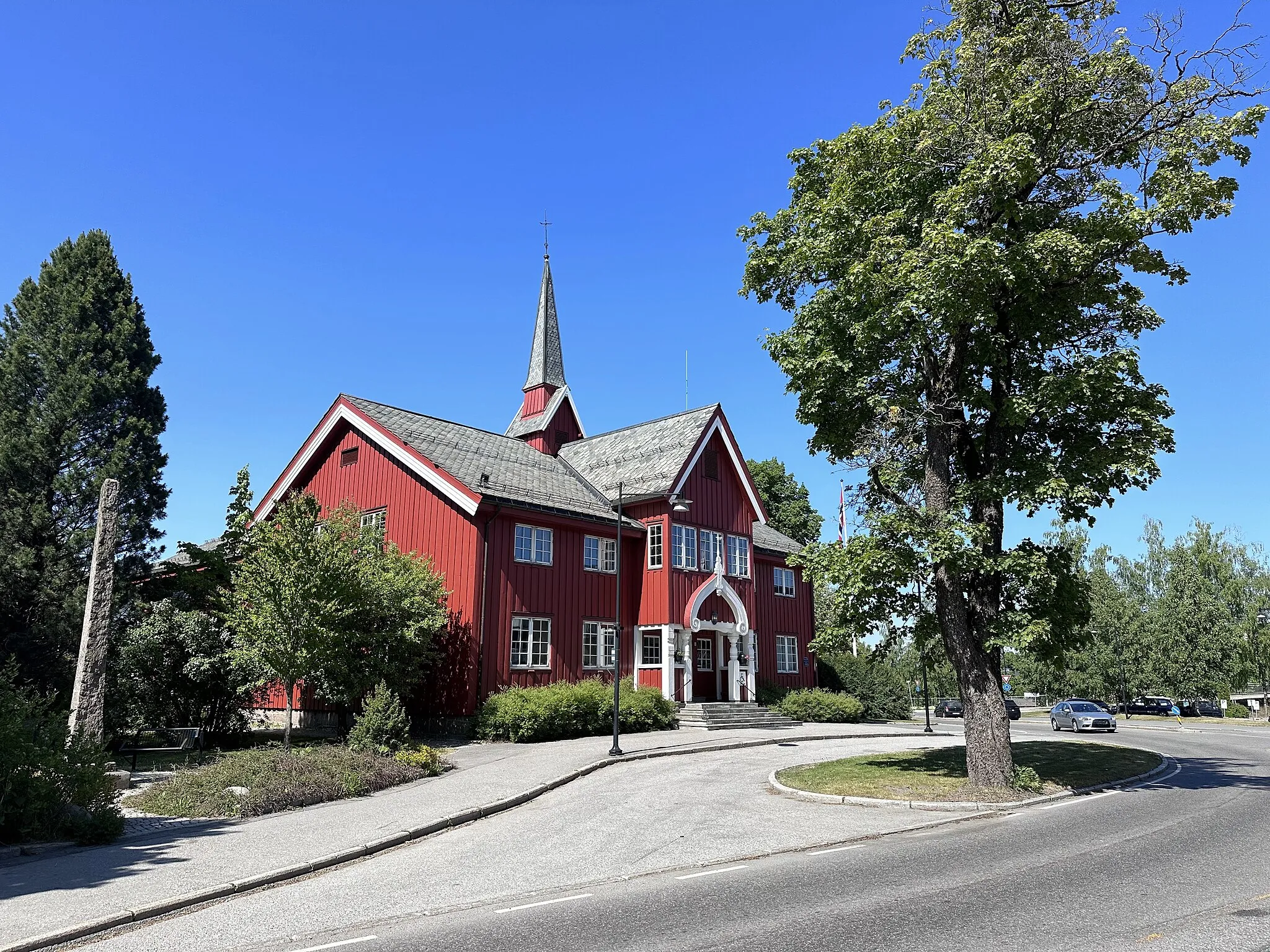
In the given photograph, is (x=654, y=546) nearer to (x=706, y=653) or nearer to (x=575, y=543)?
(x=575, y=543)

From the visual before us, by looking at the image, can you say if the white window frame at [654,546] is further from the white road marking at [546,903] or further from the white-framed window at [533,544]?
the white road marking at [546,903]

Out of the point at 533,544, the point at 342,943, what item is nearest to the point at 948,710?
the point at 533,544

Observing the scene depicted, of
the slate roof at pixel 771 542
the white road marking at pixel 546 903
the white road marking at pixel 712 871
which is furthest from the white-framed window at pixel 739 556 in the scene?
the white road marking at pixel 546 903

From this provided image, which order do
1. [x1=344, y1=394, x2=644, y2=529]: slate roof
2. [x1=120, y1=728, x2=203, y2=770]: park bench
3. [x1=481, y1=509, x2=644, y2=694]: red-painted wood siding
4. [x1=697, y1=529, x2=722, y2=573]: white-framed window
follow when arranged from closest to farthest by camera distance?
[x1=120, y1=728, x2=203, y2=770]: park bench → [x1=481, y1=509, x2=644, y2=694]: red-painted wood siding → [x1=344, y1=394, x2=644, y2=529]: slate roof → [x1=697, y1=529, x2=722, y2=573]: white-framed window

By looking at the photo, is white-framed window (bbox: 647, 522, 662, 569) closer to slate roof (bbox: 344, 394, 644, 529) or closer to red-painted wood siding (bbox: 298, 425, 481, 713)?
slate roof (bbox: 344, 394, 644, 529)

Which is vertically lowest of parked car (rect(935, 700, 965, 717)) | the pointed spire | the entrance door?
parked car (rect(935, 700, 965, 717))

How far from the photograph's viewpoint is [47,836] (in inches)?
428

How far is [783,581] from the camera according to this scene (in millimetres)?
35125

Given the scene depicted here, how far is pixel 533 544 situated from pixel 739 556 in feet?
29.2

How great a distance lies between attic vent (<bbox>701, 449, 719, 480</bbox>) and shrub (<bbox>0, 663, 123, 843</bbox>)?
71.1ft

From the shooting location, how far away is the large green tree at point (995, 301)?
547 inches

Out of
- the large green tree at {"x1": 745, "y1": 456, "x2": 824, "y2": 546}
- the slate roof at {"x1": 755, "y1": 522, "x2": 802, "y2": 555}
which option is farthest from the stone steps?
the large green tree at {"x1": 745, "y1": 456, "x2": 824, "y2": 546}

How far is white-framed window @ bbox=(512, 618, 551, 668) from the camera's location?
25.3 metres

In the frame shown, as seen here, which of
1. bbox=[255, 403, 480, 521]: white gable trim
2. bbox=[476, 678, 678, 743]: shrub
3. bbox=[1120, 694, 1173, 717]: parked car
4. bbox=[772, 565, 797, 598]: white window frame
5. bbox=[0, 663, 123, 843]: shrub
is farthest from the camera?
bbox=[1120, 694, 1173, 717]: parked car
